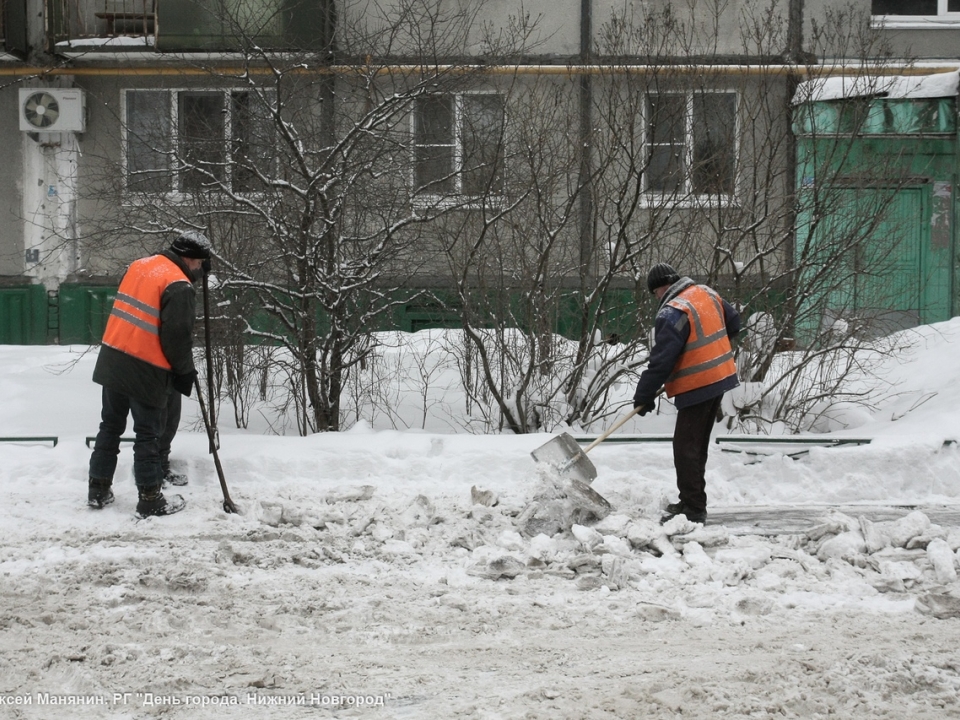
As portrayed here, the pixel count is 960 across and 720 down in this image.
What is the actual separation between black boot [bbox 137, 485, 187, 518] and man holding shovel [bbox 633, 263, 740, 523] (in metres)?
2.79

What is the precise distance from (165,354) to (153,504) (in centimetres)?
87

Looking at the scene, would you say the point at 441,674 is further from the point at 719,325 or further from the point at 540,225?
the point at 540,225

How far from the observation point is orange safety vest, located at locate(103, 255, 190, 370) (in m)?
5.84

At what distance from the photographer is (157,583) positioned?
4.79 m

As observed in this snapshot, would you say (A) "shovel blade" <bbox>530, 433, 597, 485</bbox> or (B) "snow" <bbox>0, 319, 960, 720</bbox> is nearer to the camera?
(B) "snow" <bbox>0, 319, 960, 720</bbox>

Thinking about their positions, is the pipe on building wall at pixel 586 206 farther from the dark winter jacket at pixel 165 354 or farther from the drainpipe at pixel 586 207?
the dark winter jacket at pixel 165 354

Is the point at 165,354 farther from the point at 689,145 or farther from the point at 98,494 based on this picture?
the point at 689,145

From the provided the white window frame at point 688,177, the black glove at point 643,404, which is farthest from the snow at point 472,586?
the white window frame at point 688,177

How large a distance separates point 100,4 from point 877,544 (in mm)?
13048

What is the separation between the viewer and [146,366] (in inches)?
230

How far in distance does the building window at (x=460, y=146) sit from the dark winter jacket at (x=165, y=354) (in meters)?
2.58

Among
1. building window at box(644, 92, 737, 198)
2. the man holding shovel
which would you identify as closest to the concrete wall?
building window at box(644, 92, 737, 198)

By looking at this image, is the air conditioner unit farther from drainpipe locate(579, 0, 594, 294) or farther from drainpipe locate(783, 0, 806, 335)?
drainpipe locate(783, 0, 806, 335)

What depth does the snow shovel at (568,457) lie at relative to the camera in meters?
6.15
